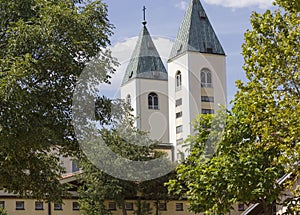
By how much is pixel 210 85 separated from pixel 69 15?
67.9 m

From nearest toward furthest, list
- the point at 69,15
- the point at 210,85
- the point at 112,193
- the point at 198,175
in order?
1. the point at 69,15
2. the point at 198,175
3. the point at 112,193
4. the point at 210,85

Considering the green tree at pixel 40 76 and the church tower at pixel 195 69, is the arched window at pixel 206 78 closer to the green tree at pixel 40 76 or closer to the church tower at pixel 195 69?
the church tower at pixel 195 69

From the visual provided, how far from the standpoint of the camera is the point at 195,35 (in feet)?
302

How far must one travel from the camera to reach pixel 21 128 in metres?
18.1

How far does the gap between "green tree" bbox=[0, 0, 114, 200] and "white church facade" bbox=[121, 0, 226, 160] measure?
29.2 meters

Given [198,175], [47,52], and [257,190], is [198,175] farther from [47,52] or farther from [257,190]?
[47,52]

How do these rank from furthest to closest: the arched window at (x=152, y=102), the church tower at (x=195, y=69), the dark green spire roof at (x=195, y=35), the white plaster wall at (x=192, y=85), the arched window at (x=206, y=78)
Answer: the dark green spire roof at (x=195, y=35), the arched window at (x=206, y=78), the church tower at (x=195, y=69), the white plaster wall at (x=192, y=85), the arched window at (x=152, y=102)

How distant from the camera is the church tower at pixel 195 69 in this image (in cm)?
7769

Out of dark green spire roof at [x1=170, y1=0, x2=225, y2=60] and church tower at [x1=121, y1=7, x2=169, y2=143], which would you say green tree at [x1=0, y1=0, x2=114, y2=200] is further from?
dark green spire roof at [x1=170, y1=0, x2=225, y2=60]

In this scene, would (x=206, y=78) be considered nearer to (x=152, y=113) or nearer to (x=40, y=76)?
(x=152, y=113)

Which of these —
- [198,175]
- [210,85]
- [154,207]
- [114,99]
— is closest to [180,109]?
[210,85]

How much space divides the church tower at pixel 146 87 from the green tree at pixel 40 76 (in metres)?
16.1

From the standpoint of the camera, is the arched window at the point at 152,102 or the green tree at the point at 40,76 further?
the arched window at the point at 152,102

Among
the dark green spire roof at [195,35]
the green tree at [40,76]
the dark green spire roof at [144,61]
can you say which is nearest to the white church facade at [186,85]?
the dark green spire roof at [195,35]
